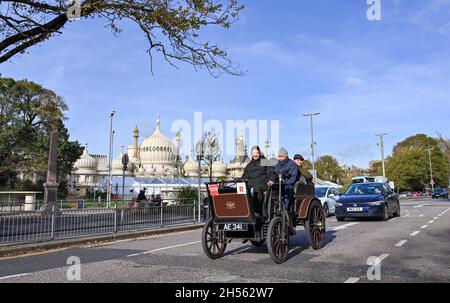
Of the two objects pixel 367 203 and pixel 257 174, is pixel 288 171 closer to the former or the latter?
pixel 257 174

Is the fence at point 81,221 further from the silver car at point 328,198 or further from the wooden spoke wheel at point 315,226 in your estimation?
the silver car at point 328,198

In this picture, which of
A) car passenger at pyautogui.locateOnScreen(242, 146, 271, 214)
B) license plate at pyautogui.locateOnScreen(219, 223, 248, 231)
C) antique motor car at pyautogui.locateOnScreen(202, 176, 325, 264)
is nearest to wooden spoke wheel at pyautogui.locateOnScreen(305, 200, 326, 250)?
antique motor car at pyautogui.locateOnScreen(202, 176, 325, 264)

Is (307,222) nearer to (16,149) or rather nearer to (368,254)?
(368,254)

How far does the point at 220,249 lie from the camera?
837cm

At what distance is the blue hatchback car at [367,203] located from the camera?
15963 millimetres

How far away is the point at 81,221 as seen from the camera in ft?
42.7

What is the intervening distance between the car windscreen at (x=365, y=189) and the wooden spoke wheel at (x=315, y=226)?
26.6ft

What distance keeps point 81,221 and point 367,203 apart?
33.8 ft

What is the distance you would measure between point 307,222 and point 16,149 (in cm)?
3856

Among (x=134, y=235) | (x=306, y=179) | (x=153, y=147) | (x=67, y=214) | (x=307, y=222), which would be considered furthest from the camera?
(x=153, y=147)

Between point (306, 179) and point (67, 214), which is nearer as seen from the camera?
point (306, 179)

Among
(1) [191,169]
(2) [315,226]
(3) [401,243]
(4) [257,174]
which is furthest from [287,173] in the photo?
(1) [191,169]

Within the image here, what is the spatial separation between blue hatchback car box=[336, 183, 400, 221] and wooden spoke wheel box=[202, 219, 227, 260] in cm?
924
